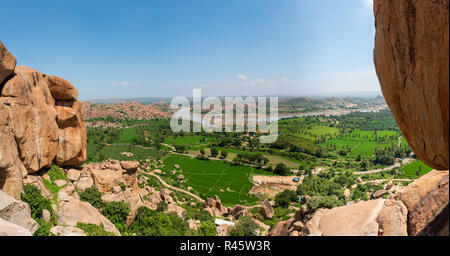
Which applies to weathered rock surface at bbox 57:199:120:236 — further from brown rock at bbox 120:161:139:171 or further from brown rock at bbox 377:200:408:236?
brown rock at bbox 377:200:408:236

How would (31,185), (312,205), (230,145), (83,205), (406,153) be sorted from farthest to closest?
(230,145)
(406,153)
(312,205)
(83,205)
(31,185)

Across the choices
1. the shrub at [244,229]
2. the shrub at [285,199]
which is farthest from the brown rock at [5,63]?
the shrub at [285,199]

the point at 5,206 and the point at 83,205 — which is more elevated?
the point at 5,206

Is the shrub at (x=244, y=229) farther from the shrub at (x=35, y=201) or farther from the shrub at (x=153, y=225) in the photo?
the shrub at (x=35, y=201)

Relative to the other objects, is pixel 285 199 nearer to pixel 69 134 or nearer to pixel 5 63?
pixel 69 134

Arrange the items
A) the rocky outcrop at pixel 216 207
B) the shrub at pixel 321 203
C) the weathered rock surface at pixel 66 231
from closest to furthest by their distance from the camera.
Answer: the weathered rock surface at pixel 66 231 → the shrub at pixel 321 203 → the rocky outcrop at pixel 216 207

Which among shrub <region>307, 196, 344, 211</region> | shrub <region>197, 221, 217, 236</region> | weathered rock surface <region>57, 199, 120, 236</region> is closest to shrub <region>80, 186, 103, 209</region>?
weathered rock surface <region>57, 199, 120, 236</region>
